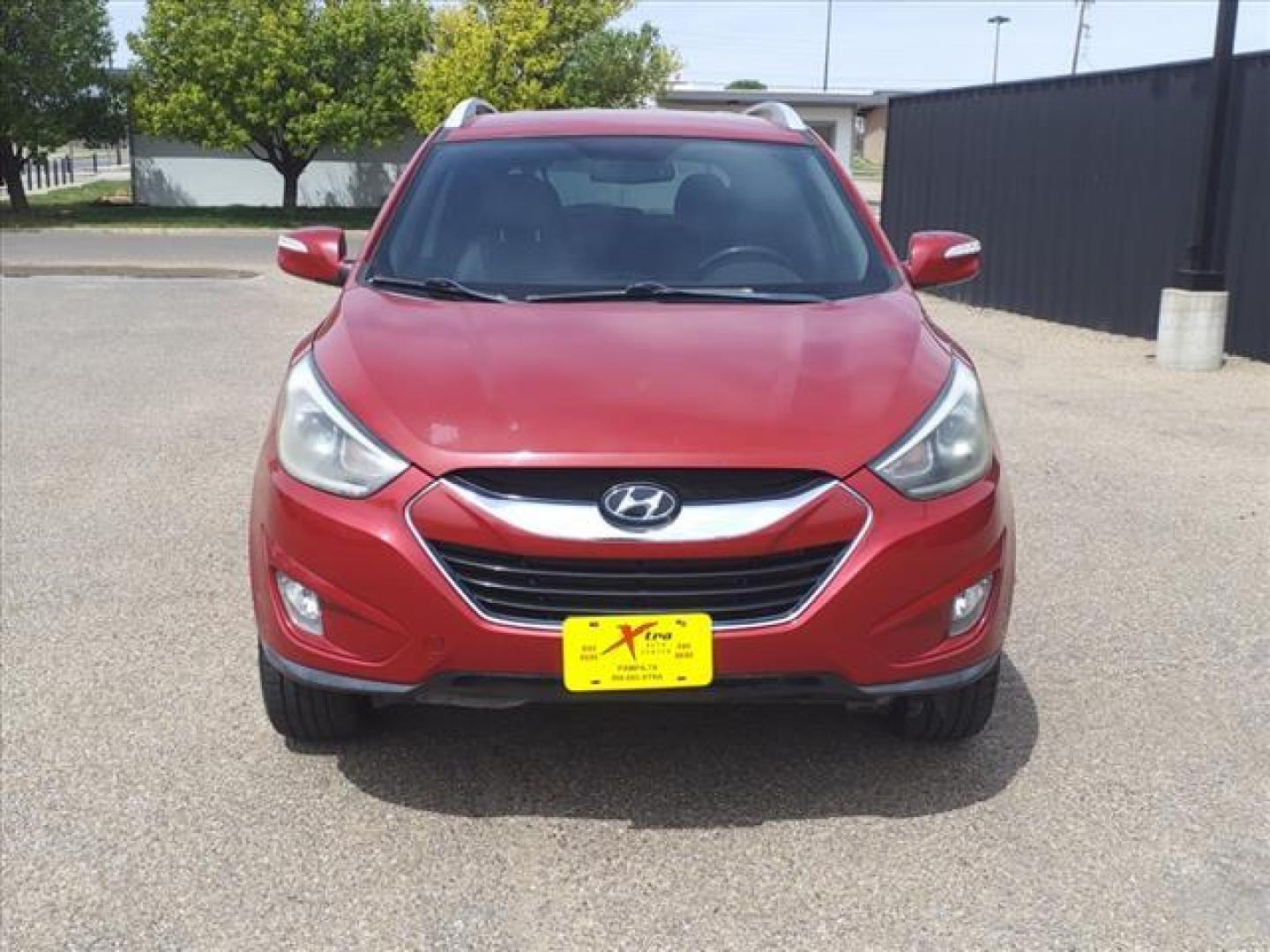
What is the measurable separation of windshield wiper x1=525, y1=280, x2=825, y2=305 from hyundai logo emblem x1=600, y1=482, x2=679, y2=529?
3.21 ft

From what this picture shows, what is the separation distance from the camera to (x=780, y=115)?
16.5 feet

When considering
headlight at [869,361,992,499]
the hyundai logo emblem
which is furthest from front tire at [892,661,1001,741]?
the hyundai logo emblem

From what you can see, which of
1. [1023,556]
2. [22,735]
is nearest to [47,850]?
[22,735]

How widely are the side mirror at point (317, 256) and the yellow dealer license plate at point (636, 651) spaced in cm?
199

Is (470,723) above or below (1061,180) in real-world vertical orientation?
below

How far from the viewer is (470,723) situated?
150 inches

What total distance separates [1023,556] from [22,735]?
12.3ft

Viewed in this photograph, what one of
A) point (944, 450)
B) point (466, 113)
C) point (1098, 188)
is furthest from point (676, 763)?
point (1098, 188)

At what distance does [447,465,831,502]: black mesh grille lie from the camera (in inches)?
114

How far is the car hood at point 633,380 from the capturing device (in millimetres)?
2934

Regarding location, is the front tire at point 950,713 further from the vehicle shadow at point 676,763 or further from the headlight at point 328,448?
the headlight at point 328,448

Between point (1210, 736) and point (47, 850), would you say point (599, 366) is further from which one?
point (1210, 736)

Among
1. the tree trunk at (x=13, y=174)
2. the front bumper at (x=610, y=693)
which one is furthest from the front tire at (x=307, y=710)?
the tree trunk at (x=13, y=174)

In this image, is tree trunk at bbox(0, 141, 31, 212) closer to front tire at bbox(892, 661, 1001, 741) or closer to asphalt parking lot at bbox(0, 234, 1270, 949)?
asphalt parking lot at bbox(0, 234, 1270, 949)
